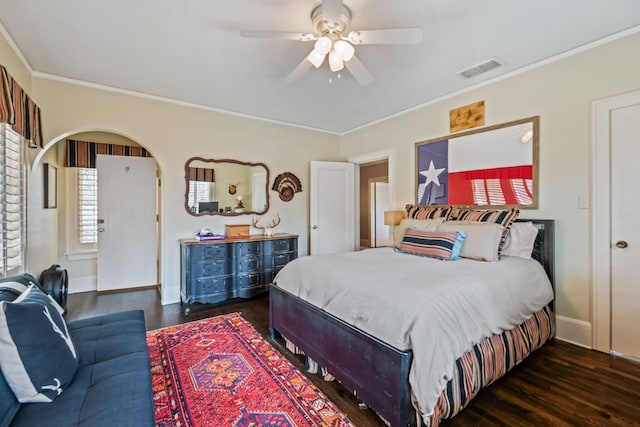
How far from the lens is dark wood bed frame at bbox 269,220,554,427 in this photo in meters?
1.45

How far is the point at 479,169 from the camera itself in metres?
3.28

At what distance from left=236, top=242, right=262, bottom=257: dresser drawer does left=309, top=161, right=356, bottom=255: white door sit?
1.11 m

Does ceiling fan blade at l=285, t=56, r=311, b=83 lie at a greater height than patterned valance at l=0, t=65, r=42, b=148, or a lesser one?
greater

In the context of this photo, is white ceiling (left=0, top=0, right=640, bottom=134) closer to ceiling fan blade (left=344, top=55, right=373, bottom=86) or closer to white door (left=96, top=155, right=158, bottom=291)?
ceiling fan blade (left=344, top=55, right=373, bottom=86)

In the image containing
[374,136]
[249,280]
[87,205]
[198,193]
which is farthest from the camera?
[374,136]

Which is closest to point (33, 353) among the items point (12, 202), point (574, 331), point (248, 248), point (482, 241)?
point (12, 202)

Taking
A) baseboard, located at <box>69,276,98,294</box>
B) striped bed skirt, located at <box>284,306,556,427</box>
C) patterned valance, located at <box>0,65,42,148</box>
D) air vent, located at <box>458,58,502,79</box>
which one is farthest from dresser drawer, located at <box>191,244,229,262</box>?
air vent, located at <box>458,58,502,79</box>

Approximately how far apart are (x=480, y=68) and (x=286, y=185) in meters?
3.01

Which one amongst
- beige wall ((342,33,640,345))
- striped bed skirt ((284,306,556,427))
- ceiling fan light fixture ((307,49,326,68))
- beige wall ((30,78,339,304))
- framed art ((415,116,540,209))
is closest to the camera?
striped bed skirt ((284,306,556,427))

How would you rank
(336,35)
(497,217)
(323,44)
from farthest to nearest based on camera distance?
(497,217) → (336,35) → (323,44)

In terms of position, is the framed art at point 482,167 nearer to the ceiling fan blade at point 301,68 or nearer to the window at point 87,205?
the ceiling fan blade at point 301,68

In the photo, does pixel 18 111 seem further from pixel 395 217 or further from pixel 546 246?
pixel 546 246

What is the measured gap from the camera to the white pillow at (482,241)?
253 cm

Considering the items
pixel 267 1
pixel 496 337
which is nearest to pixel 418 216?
pixel 496 337
